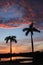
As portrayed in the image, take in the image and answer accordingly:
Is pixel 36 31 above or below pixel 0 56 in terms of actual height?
above

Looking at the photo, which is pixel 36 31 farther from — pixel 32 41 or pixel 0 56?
pixel 0 56

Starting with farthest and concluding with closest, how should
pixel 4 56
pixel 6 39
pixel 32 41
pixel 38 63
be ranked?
pixel 6 39, pixel 32 41, pixel 4 56, pixel 38 63

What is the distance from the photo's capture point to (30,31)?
2643 inches

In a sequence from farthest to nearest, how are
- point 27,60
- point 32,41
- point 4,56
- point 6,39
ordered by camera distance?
point 6,39
point 32,41
point 4,56
point 27,60

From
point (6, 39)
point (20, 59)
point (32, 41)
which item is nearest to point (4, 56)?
point (20, 59)

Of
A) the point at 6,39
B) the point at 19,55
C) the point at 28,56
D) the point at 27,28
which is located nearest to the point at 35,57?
the point at 28,56

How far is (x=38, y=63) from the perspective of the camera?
44719 millimetres

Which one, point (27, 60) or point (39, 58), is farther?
point (27, 60)

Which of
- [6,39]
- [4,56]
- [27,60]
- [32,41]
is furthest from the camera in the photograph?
[6,39]

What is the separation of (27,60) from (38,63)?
8.48 m

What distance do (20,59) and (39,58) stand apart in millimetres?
13557

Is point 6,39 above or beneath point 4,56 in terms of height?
above

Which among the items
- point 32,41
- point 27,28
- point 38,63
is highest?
point 27,28

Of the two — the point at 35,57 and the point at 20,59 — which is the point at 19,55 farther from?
the point at 35,57
